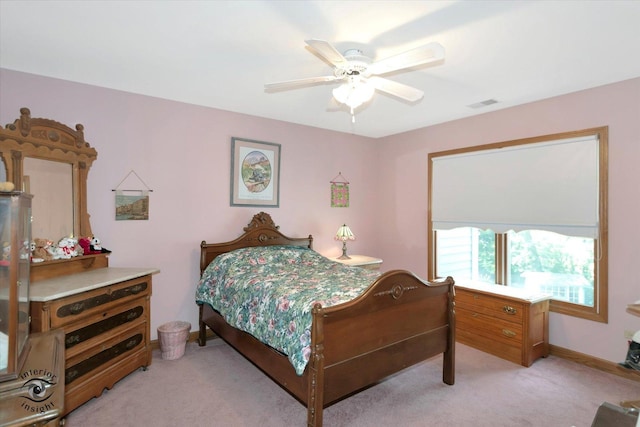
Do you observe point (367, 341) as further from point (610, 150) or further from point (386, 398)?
point (610, 150)

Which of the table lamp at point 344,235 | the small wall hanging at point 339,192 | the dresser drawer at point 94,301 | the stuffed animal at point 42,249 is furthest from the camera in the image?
the small wall hanging at point 339,192

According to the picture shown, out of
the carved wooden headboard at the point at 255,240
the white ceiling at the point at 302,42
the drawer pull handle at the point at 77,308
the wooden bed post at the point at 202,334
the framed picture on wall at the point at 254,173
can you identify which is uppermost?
the white ceiling at the point at 302,42

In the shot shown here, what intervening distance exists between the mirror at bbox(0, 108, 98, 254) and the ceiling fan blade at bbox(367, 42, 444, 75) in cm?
257

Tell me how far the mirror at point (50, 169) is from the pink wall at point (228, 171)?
6.5 inches

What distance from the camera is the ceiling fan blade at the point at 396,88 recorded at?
221 cm

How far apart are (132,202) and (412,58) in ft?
9.27

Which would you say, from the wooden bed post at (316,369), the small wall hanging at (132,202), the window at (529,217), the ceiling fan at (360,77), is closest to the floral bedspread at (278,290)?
the wooden bed post at (316,369)

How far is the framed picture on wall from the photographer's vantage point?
386cm

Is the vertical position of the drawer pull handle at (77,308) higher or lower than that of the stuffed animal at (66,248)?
lower

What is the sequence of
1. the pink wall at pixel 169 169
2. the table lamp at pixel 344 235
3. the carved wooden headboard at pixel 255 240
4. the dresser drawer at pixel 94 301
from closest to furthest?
1. the dresser drawer at pixel 94 301
2. the pink wall at pixel 169 169
3. the carved wooden headboard at pixel 255 240
4. the table lamp at pixel 344 235

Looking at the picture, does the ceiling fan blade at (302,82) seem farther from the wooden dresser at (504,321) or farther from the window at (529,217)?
the wooden dresser at (504,321)

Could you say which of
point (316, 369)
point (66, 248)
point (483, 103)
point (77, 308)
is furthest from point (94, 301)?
point (483, 103)

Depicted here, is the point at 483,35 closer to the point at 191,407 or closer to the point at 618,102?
the point at 618,102

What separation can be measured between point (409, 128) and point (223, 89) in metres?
2.58
